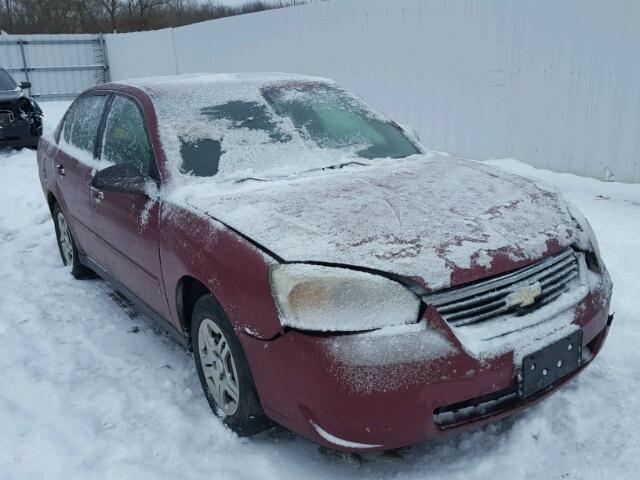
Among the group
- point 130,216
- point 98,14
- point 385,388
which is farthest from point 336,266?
point 98,14

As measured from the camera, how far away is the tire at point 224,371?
2.47 metres

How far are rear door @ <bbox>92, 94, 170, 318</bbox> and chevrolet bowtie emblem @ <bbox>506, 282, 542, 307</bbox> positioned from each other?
1675 millimetres

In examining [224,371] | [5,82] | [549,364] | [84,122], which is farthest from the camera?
[5,82]

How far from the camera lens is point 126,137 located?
3.55 m

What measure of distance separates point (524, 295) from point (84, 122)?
3400 millimetres

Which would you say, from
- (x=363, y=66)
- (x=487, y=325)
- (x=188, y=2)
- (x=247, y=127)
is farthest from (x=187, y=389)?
(x=188, y=2)

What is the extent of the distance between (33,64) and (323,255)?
20075 millimetres

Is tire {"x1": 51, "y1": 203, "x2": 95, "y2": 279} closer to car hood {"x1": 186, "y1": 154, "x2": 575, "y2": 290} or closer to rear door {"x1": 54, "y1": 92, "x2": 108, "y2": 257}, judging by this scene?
rear door {"x1": 54, "y1": 92, "x2": 108, "y2": 257}

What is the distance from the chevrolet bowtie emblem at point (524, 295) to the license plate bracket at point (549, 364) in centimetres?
18

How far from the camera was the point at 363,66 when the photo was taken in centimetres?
931

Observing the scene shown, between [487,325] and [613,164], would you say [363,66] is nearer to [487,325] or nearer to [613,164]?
[613,164]

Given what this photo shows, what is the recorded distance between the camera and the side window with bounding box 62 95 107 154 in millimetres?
4078

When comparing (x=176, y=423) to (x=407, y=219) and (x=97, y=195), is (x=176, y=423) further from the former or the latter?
(x=97, y=195)

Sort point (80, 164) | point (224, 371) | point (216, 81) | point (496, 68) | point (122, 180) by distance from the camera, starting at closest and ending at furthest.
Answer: point (224, 371) < point (122, 180) < point (216, 81) < point (80, 164) < point (496, 68)
